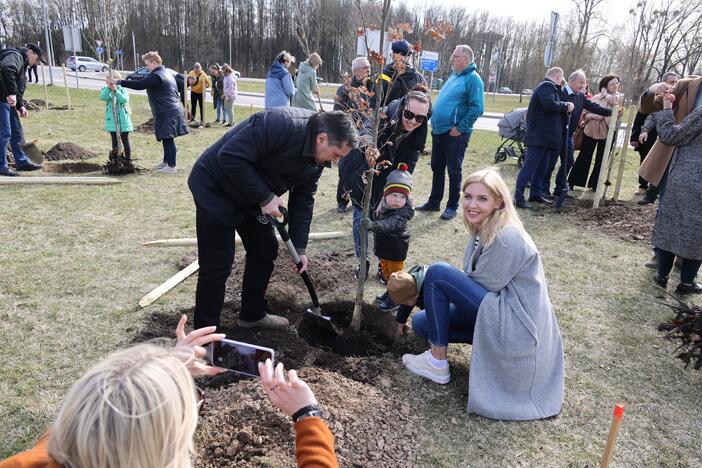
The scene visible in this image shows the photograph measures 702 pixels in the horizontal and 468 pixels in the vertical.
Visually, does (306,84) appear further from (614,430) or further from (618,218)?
(614,430)

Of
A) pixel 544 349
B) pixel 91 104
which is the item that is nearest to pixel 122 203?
pixel 544 349

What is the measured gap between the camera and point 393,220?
407 centimetres

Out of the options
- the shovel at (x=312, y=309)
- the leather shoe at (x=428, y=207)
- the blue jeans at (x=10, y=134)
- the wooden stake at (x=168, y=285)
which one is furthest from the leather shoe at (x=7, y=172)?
the leather shoe at (x=428, y=207)

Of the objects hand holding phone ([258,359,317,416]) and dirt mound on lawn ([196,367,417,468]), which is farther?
dirt mound on lawn ([196,367,417,468])

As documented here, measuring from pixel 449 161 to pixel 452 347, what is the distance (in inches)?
142

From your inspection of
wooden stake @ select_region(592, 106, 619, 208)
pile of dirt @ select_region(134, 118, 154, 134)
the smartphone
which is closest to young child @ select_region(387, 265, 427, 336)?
the smartphone

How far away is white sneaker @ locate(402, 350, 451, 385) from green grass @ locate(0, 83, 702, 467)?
0.20 ft

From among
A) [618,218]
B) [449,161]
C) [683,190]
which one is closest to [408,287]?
[683,190]

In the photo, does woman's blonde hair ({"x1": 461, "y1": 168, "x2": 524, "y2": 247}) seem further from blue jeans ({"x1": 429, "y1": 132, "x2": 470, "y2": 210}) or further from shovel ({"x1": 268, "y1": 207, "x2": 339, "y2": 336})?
blue jeans ({"x1": 429, "y1": 132, "x2": 470, "y2": 210})

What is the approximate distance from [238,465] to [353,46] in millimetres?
5932

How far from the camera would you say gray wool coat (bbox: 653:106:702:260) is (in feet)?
14.0

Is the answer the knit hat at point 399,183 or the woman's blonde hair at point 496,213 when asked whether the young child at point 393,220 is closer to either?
the knit hat at point 399,183

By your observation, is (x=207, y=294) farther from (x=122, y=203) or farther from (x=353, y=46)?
(x=353, y=46)

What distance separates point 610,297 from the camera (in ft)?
15.5
